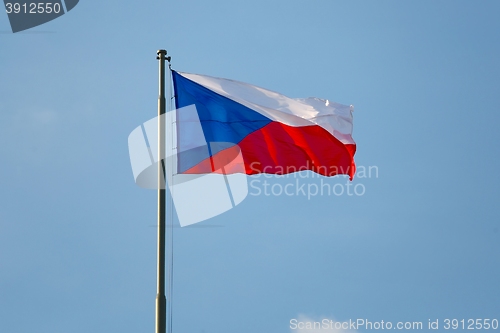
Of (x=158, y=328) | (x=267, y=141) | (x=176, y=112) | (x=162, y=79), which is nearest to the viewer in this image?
(x=158, y=328)

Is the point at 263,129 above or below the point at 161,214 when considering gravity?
above

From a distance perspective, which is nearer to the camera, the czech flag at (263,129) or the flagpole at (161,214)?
the flagpole at (161,214)

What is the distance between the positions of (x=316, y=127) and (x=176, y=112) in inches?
192

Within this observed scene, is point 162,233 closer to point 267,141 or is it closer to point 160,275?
point 160,275

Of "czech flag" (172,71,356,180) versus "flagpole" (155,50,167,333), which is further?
"czech flag" (172,71,356,180)

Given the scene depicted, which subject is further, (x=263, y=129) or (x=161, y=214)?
(x=263, y=129)

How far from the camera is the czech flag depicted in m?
25.7

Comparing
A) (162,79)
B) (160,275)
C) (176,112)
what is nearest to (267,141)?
(176,112)

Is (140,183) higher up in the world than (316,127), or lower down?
lower down

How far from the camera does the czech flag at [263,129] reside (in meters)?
25.7

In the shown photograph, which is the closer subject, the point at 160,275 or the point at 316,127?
the point at 160,275

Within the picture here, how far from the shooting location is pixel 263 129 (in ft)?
88.2

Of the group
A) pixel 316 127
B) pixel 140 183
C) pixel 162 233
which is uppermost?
pixel 316 127

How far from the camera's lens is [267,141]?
87.7ft
